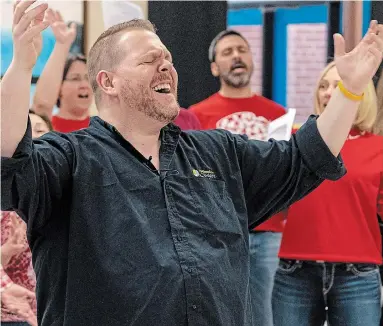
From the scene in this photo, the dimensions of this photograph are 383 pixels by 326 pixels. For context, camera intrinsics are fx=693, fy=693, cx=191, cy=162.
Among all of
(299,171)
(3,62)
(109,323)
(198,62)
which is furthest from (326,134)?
(3,62)

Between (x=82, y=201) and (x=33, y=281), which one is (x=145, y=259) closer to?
(x=82, y=201)

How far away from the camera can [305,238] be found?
2.55 m

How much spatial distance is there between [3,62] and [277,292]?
2.57 m

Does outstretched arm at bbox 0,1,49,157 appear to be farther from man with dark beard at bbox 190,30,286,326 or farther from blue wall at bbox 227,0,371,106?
blue wall at bbox 227,0,371,106

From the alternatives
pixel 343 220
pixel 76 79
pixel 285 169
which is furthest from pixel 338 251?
pixel 76 79

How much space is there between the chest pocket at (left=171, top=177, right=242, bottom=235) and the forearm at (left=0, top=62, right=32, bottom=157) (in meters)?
0.45

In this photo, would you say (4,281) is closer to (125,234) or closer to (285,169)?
(125,234)

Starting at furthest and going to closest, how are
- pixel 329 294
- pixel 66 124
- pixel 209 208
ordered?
pixel 66 124, pixel 329 294, pixel 209 208

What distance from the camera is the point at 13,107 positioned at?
4.67 ft

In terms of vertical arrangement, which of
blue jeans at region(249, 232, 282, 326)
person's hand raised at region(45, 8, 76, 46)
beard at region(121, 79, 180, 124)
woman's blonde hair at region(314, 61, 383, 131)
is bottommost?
blue jeans at region(249, 232, 282, 326)

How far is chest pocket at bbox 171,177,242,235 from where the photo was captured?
1682 millimetres

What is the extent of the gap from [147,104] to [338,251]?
1.09 m

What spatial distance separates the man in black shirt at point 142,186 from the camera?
1.55 meters

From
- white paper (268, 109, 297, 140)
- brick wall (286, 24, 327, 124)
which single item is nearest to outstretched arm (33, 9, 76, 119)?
white paper (268, 109, 297, 140)
